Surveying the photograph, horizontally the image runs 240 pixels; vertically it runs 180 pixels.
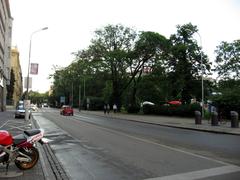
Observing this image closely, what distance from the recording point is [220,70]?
64.4 m

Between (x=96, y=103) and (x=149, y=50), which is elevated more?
(x=149, y=50)

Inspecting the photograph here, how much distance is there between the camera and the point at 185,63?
6025 cm

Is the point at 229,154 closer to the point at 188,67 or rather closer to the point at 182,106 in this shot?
the point at 182,106

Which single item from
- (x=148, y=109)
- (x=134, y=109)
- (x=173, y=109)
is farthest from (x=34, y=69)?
(x=134, y=109)

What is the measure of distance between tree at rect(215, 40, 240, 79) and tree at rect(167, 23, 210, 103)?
11.1 feet

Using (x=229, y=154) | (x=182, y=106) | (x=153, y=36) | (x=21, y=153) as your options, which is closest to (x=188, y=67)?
(x=153, y=36)

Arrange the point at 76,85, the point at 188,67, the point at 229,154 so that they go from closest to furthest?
the point at 229,154 → the point at 188,67 → the point at 76,85

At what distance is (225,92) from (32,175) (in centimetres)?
3610

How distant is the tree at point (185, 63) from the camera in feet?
196

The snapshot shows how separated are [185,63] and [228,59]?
8809mm

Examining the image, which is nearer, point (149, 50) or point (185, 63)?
point (185, 63)

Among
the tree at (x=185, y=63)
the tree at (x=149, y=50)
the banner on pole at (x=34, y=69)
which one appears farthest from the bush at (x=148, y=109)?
the banner on pole at (x=34, y=69)

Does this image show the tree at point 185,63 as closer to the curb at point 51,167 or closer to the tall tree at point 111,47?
the tall tree at point 111,47

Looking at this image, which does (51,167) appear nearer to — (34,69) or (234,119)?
(34,69)
